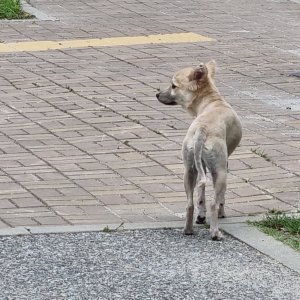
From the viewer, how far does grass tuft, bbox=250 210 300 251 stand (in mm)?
6773

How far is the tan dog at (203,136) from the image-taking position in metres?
6.71

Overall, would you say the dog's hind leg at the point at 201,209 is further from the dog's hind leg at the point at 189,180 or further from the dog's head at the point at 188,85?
the dog's head at the point at 188,85

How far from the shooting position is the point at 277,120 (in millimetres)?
9969

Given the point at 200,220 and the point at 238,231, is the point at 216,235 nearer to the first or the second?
the point at 238,231

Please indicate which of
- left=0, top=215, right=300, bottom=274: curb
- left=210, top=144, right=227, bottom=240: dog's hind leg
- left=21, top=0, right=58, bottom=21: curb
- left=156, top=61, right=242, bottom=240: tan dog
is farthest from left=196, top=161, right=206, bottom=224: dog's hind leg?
left=21, top=0, right=58, bottom=21: curb

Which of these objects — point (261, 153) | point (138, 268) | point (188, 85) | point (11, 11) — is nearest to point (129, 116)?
point (261, 153)

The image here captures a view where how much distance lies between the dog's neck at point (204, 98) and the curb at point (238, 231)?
0.76 m

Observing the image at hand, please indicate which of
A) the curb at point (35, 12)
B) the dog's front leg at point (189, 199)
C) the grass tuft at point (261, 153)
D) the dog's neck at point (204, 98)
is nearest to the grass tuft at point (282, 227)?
the dog's front leg at point (189, 199)

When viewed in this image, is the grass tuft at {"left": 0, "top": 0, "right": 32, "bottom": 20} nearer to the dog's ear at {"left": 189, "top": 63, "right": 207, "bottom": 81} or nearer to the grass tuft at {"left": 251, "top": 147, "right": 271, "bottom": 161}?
the grass tuft at {"left": 251, "top": 147, "right": 271, "bottom": 161}

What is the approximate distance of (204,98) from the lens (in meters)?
7.18

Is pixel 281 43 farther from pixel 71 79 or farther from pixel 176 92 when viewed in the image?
pixel 176 92

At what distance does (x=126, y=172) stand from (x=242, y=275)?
7.55 ft

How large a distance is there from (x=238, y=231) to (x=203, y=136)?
0.66m

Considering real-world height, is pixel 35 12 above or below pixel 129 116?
below
